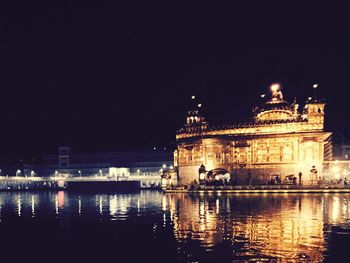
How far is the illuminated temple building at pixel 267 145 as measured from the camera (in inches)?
2677

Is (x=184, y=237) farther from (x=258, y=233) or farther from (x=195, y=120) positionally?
(x=195, y=120)

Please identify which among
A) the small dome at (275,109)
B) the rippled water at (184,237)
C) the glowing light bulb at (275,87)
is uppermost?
the glowing light bulb at (275,87)

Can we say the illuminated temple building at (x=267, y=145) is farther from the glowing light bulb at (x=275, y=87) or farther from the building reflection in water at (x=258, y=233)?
the building reflection in water at (x=258, y=233)

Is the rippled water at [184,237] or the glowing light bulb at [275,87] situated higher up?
the glowing light bulb at [275,87]

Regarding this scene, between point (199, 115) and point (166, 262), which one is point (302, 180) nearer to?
point (199, 115)

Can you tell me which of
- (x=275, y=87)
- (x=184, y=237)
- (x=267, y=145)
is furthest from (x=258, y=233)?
(x=275, y=87)

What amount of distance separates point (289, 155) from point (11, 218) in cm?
4453

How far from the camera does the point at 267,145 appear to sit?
7162cm

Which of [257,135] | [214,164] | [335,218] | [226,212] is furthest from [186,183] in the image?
[335,218]

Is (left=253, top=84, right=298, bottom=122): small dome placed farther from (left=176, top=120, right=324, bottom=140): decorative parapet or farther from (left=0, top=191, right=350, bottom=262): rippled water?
(left=0, top=191, right=350, bottom=262): rippled water

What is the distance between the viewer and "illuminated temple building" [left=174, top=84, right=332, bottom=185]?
223ft

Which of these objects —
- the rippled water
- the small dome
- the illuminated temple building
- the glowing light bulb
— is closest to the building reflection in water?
the rippled water

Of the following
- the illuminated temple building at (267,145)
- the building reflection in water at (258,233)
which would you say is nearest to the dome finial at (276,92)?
the illuminated temple building at (267,145)

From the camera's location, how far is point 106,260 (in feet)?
60.3
